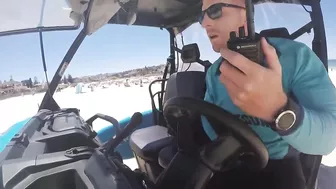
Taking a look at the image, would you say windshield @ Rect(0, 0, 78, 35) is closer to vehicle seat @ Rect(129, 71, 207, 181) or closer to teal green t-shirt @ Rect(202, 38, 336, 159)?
vehicle seat @ Rect(129, 71, 207, 181)

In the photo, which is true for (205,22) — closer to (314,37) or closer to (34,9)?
(314,37)

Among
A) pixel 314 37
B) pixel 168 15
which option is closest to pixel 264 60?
pixel 314 37

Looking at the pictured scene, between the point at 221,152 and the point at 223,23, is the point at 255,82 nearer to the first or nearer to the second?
the point at 221,152

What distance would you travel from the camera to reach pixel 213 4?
3.06 feet

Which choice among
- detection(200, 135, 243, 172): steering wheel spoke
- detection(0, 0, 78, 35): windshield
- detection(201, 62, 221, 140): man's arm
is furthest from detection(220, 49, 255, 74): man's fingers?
detection(0, 0, 78, 35): windshield

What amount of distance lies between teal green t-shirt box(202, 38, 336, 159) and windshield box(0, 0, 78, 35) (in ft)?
4.34

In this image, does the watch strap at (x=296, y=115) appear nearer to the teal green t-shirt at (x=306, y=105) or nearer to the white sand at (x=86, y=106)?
the teal green t-shirt at (x=306, y=105)

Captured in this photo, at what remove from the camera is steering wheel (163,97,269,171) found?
729mm

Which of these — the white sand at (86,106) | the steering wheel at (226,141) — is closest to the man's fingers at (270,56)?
the steering wheel at (226,141)

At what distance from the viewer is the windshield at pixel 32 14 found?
1.67 meters

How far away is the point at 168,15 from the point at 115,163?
1.77m

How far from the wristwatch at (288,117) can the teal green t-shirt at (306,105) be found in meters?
0.03

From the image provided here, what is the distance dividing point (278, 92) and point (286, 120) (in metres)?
0.08

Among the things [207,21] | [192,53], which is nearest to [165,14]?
[192,53]
